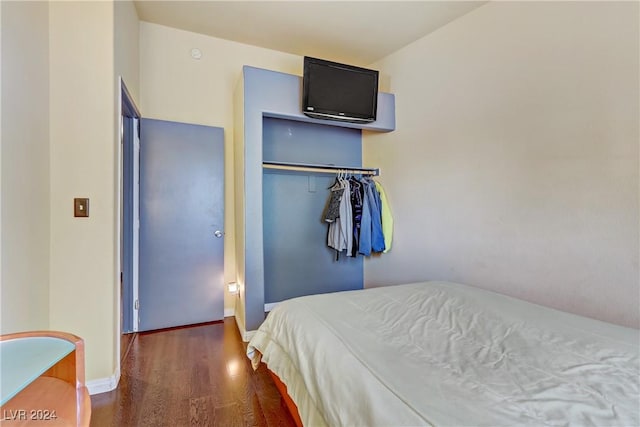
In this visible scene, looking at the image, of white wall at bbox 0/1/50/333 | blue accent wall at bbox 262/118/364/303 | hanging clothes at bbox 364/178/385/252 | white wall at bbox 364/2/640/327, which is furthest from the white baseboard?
white wall at bbox 364/2/640/327

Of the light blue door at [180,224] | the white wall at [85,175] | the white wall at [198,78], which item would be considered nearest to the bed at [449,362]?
the white wall at [85,175]

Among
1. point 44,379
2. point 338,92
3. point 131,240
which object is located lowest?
point 44,379

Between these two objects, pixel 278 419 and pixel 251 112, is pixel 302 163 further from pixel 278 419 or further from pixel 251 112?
pixel 278 419

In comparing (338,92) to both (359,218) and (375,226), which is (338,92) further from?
(375,226)

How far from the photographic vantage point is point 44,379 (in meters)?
0.94

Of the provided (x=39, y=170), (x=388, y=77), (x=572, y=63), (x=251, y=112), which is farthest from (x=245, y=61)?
(x=572, y=63)

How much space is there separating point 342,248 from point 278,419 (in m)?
1.69

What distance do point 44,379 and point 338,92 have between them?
8.42ft

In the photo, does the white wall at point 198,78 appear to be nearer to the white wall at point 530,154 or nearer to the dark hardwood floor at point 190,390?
the dark hardwood floor at point 190,390

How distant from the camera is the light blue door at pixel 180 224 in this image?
260 cm

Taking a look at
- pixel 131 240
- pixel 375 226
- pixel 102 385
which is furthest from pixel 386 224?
pixel 102 385

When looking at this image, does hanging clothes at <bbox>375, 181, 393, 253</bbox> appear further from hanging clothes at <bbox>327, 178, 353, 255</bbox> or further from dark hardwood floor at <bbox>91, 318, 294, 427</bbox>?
dark hardwood floor at <bbox>91, 318, 294, 427</bbox>

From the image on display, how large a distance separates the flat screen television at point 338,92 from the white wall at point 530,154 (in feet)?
1.34

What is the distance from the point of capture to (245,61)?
119 inches
